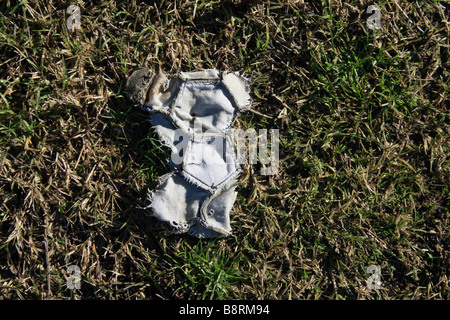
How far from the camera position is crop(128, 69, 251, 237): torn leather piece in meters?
2.21

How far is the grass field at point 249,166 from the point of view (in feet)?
7.29

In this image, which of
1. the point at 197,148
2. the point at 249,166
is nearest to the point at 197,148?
the point at 197,148

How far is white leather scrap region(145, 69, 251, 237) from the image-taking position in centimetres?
221

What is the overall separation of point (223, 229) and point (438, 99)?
159cm

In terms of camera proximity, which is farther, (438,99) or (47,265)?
(438,99)

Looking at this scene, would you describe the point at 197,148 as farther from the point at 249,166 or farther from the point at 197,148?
the point at 249,166

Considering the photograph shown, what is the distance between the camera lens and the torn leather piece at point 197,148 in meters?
2.21

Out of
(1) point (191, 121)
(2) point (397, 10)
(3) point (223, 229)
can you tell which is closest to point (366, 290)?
(3) point (223, 229)

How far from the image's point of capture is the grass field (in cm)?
222

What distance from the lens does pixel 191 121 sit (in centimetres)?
226

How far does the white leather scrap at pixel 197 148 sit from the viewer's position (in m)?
2.21

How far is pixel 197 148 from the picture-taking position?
7.38 ft

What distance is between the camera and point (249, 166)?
7.52 feet

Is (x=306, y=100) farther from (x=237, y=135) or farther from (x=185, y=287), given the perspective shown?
(x=185, y=287)
